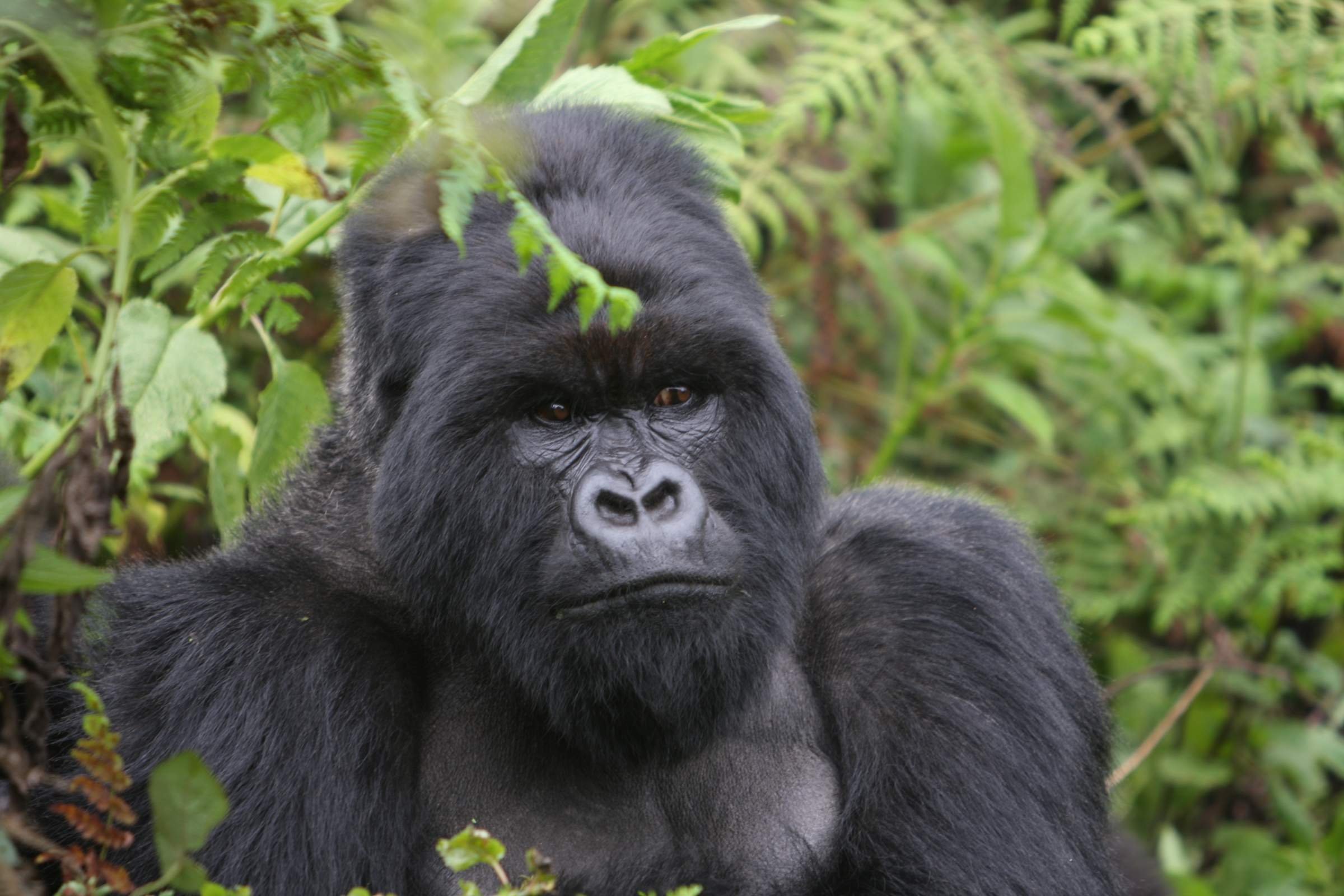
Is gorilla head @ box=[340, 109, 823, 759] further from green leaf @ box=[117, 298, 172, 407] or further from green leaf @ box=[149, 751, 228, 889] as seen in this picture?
green leaf @ box=[149, 751, 228, 889]

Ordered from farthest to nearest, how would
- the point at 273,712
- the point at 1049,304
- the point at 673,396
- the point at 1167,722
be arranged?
the point at 1049,304
the point at 1167,722
the point at 673,396
the point at 273,712

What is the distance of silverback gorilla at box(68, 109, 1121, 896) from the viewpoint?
2441mm

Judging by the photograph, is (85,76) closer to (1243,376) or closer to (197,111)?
(197,111)

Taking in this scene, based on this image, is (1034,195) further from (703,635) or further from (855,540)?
(703,635)

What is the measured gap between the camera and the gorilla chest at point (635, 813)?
2631 mm

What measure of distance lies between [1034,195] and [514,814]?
2909 mm

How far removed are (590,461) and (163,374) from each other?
28.9 inches

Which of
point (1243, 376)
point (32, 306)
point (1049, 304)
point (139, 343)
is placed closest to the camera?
point (32, 306)

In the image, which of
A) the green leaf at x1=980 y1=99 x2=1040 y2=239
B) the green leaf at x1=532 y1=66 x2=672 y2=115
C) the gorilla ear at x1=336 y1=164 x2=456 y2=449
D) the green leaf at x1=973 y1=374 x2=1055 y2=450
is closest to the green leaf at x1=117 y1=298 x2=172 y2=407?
the gorilla ear at x1=336 y1=164 x2=456 y2=449

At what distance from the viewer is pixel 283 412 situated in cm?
287

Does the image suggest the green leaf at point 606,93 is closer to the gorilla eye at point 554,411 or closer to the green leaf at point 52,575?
the gorilla eye at point 554,411

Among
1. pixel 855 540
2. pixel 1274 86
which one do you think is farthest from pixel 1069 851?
pixel 1274 86

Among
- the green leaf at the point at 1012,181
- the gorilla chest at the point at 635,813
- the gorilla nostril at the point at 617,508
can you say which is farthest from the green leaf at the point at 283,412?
the green leaf at the point at 1012,181

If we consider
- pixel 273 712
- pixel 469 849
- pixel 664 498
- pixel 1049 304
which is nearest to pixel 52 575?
pixel 469 849
